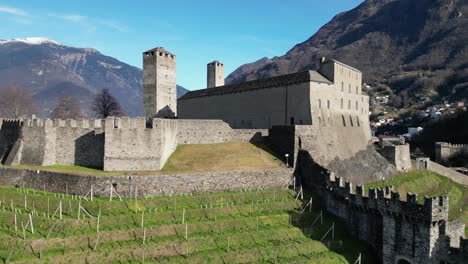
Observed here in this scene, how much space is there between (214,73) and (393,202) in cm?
6241

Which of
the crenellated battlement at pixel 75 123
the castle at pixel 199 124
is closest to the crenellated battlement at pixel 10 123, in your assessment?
the castle at pixel 199 124

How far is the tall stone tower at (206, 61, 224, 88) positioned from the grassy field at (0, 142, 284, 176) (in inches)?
1595

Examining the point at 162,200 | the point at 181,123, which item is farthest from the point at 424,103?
the point at 162,200

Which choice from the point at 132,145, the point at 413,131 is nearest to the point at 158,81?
the point at 132,145

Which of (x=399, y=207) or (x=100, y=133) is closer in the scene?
(x=399, y=207)

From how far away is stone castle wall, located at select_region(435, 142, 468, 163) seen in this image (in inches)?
3524

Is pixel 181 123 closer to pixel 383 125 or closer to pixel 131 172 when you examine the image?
pixel 131 172

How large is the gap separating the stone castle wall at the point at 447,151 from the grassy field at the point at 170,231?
2419 inches

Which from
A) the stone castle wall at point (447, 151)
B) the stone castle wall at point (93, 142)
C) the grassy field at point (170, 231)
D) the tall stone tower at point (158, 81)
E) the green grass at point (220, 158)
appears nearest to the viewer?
the grassy field at point (170, 231)

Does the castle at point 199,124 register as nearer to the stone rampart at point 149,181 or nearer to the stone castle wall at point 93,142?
the stone castle wall at point 93,142

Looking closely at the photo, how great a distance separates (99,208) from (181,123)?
18.7 meters

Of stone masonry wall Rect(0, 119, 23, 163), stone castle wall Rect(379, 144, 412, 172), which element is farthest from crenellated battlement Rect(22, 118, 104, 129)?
stone castle wall Rect(379, 144, 412, 172)

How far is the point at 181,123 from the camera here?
50.3 metres

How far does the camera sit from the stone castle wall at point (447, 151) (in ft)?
294
